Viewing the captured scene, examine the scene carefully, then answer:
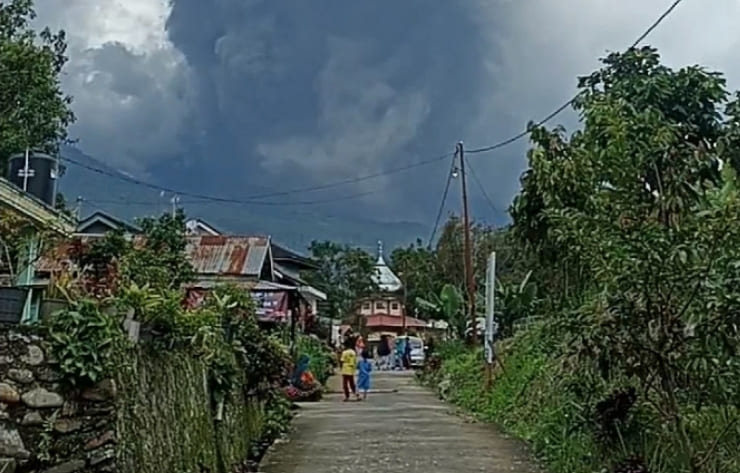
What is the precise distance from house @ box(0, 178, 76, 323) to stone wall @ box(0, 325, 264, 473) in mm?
458

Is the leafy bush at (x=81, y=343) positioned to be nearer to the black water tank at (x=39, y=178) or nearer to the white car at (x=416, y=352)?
the black water tank at (x=39, y=178)

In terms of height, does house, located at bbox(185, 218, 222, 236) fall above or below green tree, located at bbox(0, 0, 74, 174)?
below

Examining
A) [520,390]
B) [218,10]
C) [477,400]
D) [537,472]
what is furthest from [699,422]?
[218,10]

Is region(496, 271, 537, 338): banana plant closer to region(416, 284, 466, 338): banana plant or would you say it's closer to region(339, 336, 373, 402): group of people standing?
region(339, 336, 373, 402): group of people standing

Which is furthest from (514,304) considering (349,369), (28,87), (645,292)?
(645,292)

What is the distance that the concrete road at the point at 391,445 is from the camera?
37.0 feet

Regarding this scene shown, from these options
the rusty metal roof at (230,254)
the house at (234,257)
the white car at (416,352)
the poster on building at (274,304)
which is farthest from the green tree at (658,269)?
the white car at (416,352)

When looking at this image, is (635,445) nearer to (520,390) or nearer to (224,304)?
(224,304)

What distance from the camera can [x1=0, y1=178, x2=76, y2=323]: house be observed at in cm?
629

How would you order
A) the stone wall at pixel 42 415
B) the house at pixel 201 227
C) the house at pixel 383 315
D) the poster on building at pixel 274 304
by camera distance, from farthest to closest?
the house at pixel 383 315, the house at pixel 201 227, the poster on building at pixel 274 304, the stone wall at pixel 42 415

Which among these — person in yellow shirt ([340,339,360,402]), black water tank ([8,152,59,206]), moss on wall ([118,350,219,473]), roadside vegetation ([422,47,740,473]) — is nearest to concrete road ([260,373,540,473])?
roadside vegetation ([422,47,740,473])

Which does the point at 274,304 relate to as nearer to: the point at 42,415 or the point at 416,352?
the point at 42,415

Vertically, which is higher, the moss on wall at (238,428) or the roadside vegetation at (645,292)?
the roadside vegetation at (645,292)

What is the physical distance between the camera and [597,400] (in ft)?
31.8
